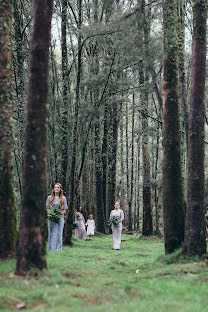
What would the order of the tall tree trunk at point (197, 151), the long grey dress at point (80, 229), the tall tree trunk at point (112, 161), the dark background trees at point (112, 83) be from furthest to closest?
the tall tree trunk at point (112, 161)
the long grey dress at point (80, 229)
the dark background trees at point (112, 83)
the tall tree trunk at point (197, 151)

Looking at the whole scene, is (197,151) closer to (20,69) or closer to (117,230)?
(117,230)

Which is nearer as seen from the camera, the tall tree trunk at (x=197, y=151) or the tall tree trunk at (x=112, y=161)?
the tall tree trunk at (x=197, y=151)

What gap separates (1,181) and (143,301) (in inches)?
168

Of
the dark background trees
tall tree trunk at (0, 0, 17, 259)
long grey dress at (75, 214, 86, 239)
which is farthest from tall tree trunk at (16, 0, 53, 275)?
long grey dress at (75, 214, 86, 239)

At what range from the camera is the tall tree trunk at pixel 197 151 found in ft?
31.7

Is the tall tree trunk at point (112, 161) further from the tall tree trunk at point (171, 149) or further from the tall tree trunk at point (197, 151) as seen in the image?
the tall tree trunk at point (197, 151)

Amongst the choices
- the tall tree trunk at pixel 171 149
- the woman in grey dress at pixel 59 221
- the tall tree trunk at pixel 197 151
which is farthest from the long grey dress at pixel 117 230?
the tall tree trunk at pixel 197 151

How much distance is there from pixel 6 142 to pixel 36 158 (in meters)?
1.87

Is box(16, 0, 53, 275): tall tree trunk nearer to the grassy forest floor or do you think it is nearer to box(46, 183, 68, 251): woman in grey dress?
the grassy forest floor

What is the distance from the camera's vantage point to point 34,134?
7559 millimetres

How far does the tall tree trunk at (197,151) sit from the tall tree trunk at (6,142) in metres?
3.99

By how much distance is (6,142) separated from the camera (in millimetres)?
9086

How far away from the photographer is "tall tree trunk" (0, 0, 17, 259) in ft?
29.0

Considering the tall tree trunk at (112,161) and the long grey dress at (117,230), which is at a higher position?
the tall tree trunk at (112,161)
